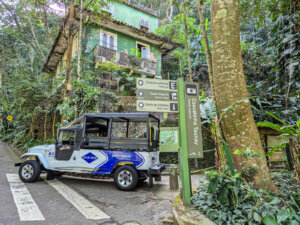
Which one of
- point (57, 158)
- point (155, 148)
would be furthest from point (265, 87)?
point (57, 158)

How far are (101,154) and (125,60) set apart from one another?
10344 mm

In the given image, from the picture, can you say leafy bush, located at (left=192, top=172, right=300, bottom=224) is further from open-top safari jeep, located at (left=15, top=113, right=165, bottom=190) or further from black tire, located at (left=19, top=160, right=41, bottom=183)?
black tire, located at (left=19, top=160, right=41, bottom=183)

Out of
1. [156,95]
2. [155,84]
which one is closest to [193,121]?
[156,95]

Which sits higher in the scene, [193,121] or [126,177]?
[193,121]

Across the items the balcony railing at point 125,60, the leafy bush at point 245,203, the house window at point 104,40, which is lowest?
the leafy bush at point 245,203

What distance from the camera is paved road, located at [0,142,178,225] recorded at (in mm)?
3723

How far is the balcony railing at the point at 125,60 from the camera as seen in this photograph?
539 inches

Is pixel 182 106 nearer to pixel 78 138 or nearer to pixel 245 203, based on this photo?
pixel 245 203

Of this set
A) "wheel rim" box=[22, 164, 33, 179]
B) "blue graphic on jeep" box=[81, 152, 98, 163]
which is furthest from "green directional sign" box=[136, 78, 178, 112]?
"wheel rim" box=[22, 164, 33, 179]

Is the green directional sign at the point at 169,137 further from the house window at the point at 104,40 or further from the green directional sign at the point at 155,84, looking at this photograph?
the house window at the point at 104,40

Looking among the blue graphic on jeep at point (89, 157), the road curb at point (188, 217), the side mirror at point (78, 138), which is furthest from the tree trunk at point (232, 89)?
the side mirror at point (78, 138)

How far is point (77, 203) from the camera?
4.64 meters

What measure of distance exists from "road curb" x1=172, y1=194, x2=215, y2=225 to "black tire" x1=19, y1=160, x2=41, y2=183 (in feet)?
16.5

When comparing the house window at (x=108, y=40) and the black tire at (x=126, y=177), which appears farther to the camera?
the house window at (x=108, y=40)
